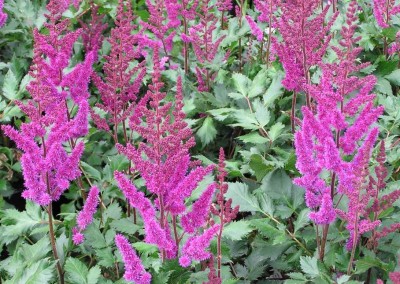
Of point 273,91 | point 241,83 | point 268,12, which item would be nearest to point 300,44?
point 273,91

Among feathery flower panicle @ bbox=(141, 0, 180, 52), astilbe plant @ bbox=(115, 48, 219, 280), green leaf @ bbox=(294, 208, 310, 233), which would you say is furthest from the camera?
feathery flower panicle @ bbox=(141, 0, 180, 52)

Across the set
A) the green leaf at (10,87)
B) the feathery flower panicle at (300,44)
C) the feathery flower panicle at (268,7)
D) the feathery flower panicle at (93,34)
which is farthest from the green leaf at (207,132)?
the green leaf at (10,87)

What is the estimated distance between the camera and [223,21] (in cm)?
457

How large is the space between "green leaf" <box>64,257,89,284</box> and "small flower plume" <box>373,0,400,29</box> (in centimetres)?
244

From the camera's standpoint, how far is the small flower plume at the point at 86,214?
2428 millimetres

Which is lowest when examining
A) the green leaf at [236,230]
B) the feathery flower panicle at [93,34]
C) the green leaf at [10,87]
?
the green leaf at [236,230]

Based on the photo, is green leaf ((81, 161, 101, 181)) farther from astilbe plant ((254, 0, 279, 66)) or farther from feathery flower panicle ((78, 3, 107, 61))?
astilbe plant ((254, 0, 279, 66))

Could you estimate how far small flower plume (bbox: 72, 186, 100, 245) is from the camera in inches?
95.6

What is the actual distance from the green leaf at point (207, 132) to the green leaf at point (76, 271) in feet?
3.92

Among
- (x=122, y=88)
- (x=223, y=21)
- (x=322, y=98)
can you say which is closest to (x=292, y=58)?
(x=322, y=98)

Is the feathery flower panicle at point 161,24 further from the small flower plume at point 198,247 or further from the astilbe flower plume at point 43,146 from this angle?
the small flower plume at point 198,247

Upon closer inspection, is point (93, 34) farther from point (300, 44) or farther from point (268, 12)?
point (300, 44)

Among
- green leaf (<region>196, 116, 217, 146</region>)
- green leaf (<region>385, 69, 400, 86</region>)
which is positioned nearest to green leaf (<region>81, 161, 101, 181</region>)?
green leaf (<region>196, 116, 217, 146</region>)

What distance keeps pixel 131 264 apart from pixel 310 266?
716mm
